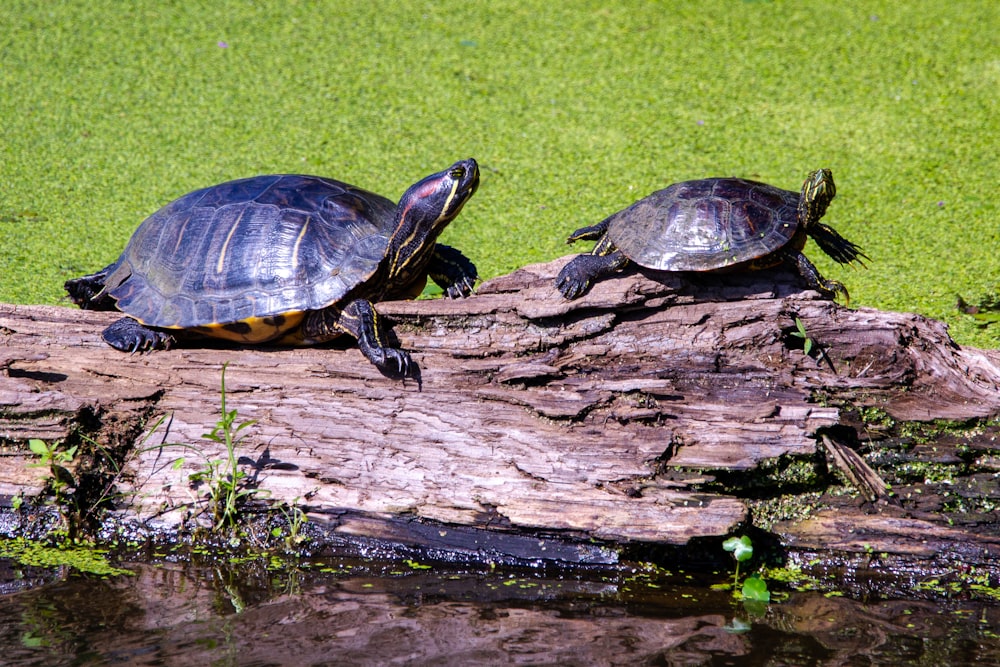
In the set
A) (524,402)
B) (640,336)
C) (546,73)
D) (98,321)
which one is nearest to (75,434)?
(98,321)

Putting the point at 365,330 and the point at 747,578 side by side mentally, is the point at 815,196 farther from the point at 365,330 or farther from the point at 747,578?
the point at 365,330

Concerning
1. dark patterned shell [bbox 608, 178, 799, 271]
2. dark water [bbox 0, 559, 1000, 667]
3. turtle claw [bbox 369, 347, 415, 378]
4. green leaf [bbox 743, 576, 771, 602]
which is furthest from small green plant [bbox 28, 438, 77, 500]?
green leaf [bbox 743, 576, 771, 602]

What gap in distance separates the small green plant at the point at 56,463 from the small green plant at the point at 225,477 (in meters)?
0.38

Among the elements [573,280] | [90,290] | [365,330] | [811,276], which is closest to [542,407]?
[573,280]

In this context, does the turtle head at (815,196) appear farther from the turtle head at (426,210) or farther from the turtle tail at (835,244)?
the turtle head at (426,210)

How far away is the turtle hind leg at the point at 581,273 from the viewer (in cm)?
278

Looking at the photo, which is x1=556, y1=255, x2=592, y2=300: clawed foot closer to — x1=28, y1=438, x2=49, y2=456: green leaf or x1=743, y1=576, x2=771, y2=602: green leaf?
x1=743, y1=576, x2=771, y2=602: green leaf

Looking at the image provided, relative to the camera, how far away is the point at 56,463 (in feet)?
8.69

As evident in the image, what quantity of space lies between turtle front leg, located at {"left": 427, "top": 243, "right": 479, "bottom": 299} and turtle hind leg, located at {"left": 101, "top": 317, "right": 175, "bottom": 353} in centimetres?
102

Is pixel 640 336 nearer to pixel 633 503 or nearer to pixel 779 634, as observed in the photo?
pixel 633 503

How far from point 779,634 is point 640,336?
0.97m

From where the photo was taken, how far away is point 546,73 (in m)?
5.50

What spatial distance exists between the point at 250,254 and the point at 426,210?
2.11 feet

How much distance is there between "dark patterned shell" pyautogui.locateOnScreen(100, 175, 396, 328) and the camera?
2941 millimetres
